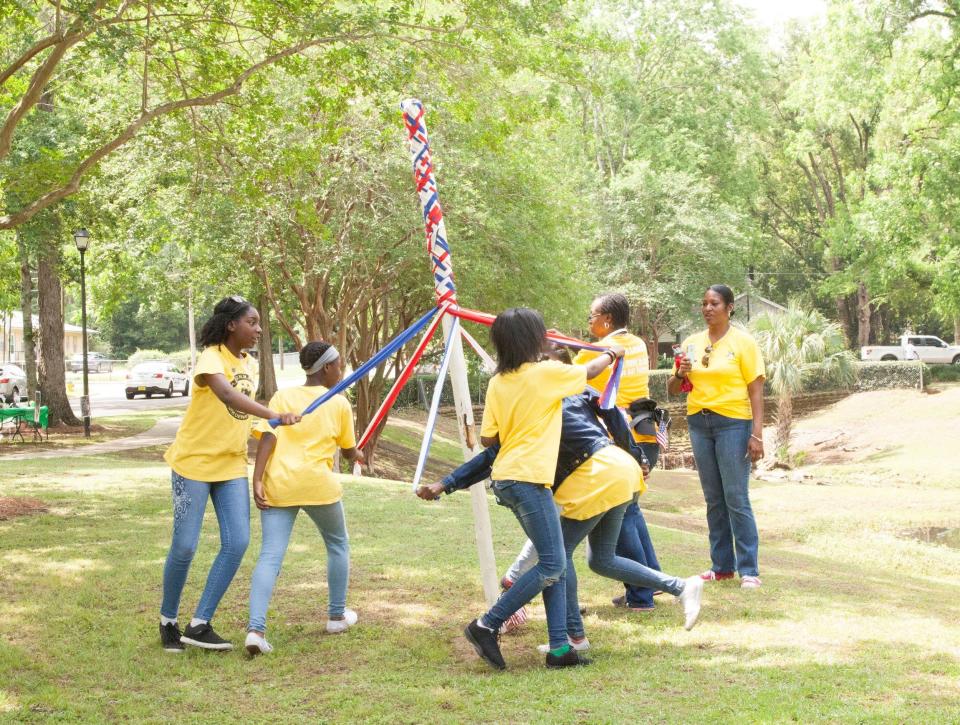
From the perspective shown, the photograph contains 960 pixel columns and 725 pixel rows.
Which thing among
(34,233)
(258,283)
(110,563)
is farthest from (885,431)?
(110,563)

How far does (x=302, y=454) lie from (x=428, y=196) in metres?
1.64

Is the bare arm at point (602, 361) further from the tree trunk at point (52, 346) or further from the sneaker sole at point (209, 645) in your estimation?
the tree trunk at point (52, 346)

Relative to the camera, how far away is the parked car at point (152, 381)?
4388 cm

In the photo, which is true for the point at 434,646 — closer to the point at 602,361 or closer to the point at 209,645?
the point at 209,645

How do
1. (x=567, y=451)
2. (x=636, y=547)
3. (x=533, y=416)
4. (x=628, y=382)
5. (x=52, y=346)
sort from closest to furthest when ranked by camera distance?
Answer: 1. (x=533, y=416)
2. (x=567, y=451)
3. (x=636, y=547)
4. (x=628, y=382)
5. (x=52, y=346)

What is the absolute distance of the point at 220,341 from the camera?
5.61m

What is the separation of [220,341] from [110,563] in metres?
3.32

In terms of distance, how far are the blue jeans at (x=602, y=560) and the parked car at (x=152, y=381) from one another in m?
41.2

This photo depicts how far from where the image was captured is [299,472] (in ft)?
18.4

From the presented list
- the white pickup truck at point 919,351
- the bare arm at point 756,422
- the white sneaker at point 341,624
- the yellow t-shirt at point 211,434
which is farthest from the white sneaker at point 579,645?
the white pickup truck at point 919,351

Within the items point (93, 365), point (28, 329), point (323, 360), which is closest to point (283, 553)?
point (323, 360)

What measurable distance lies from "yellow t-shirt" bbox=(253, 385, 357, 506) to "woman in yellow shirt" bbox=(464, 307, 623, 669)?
995 millimetres

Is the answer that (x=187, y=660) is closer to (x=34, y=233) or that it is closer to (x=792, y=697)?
(x=792, y=697)

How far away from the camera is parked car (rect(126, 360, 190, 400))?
43.9m
